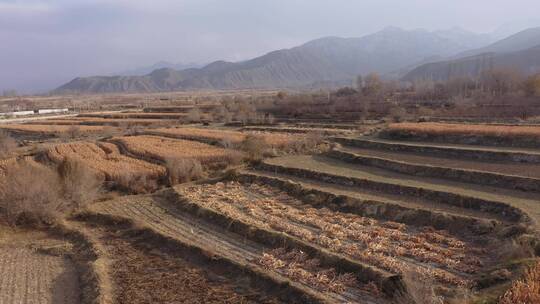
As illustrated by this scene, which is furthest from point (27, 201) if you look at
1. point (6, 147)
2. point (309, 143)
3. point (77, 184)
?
point (6, 147)

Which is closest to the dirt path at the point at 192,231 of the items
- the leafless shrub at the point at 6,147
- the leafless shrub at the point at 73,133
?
the leafless shrub at the point at 6,147

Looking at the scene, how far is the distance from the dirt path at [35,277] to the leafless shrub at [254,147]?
60.7 ft

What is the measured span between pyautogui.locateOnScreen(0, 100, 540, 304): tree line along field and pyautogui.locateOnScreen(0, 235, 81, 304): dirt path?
0.08m

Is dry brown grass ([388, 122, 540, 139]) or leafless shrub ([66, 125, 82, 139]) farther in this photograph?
leafless shrub ([66, 125, 82, 139])

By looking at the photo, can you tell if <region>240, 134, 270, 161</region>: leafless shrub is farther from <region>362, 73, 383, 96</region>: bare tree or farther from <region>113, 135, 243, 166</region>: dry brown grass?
<region>362, 73, 383, 96</region>: bare tree

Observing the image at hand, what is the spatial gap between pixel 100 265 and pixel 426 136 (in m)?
27.8

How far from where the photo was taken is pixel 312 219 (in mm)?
21109

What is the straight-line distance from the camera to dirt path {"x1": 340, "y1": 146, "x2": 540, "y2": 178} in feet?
82.0

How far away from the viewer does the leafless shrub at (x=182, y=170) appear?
31.2 m

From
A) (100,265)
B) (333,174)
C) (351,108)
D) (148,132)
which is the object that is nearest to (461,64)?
(351,108)

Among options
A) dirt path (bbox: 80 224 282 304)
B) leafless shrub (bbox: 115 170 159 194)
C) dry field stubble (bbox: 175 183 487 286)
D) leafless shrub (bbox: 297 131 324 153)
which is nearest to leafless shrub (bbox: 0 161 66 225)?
leafless shrub (bbox: 115 170 159 194)

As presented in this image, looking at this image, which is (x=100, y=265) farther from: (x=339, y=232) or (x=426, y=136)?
(x=426, y=136)

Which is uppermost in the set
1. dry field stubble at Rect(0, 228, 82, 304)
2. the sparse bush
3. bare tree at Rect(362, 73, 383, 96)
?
bare tree at Rect(362, 73, 383, 96)

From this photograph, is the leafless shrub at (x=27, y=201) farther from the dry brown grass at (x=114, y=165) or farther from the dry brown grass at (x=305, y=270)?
the dry brown grass at (x=305, y=270)
